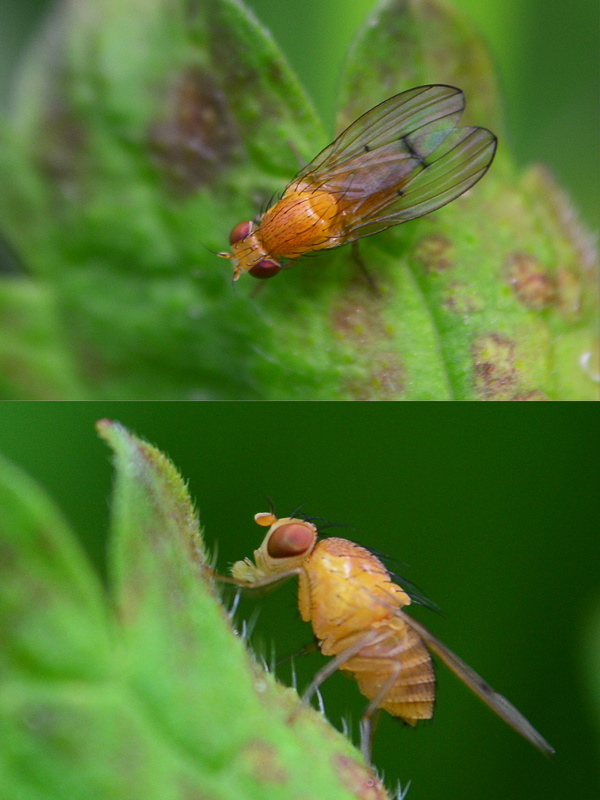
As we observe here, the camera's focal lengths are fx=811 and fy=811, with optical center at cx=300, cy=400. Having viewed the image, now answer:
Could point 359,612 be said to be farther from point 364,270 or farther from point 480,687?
point 364,270

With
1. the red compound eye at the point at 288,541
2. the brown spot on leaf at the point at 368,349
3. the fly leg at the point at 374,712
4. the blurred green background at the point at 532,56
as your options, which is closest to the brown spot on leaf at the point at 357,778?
the fly leg at the point at 374,712

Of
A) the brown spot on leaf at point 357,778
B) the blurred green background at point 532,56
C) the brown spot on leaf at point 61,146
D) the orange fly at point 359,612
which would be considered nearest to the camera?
the brown spot on leaf at point 357,778

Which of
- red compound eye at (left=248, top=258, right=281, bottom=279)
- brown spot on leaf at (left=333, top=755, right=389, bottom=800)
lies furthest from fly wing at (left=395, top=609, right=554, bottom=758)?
red compound eye at (left=248, top=258, right=281, bottom=279)

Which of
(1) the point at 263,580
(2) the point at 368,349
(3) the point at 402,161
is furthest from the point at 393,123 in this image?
(1) the point at 263,580

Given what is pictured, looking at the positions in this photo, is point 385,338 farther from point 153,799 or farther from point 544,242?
point 153,799

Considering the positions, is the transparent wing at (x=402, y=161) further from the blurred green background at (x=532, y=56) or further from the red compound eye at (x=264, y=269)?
the blurred green background at (x=532, y=56)
